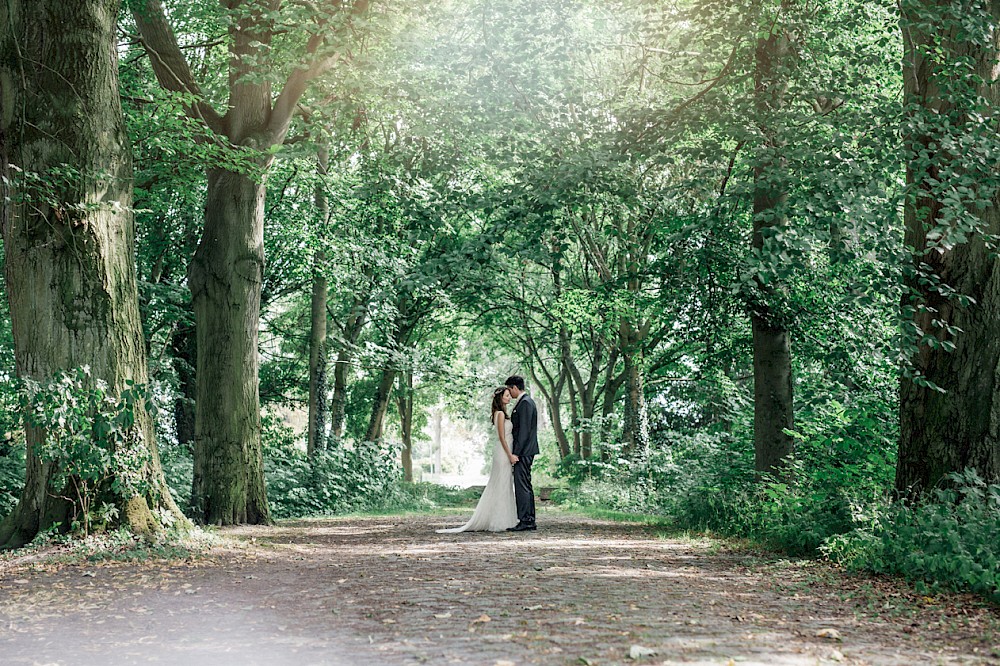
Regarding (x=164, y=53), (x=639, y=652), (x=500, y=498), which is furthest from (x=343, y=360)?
(x=639, y=652)

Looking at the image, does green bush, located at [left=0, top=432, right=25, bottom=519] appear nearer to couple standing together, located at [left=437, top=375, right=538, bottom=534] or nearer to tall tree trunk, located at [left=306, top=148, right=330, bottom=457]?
tall tree trunk, located at [left=306, top=148, right=330, bottom=457]

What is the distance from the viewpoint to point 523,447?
42.0ft

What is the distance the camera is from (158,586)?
23.8ft

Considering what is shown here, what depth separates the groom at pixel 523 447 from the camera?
41.8ft

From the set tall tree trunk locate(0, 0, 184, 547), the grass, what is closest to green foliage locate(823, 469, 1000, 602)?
the grass

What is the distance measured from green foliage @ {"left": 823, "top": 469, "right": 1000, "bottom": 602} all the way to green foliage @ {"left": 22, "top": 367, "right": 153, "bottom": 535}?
6.84 m

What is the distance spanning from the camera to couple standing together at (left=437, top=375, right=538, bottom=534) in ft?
41.9

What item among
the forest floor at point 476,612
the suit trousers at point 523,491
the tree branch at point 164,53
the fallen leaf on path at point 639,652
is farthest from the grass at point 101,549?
the tree branch at point 164,53

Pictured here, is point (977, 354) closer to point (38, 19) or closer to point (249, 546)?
point (249, 546)

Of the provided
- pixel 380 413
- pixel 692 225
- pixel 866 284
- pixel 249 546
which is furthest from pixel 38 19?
pixel 380 413

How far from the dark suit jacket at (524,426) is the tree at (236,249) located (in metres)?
3.88

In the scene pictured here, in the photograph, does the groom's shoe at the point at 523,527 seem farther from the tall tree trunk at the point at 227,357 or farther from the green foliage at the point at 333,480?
the green foliage at the point at 333,480

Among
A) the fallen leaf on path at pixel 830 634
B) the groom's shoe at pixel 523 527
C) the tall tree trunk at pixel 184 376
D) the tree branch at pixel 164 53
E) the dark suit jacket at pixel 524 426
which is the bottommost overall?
the groom's shoe at pixel 523 527

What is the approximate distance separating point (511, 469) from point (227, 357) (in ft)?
14.5
